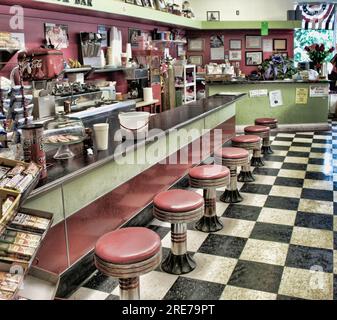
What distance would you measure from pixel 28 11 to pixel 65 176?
142 inches

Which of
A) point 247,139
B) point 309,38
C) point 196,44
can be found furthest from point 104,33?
point 309,38

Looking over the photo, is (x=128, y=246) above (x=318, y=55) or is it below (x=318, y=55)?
below

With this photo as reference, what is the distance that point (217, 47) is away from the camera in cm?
1061

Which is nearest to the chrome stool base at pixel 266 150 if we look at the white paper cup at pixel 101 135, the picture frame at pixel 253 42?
the white paper cup at pixel 101 135

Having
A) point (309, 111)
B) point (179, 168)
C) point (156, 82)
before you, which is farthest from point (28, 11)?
point (309, 111)

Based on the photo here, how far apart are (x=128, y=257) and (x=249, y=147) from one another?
293 cm

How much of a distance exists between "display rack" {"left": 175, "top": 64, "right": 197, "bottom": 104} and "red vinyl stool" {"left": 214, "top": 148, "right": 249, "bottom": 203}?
4857 mm

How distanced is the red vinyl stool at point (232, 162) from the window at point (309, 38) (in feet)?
24.7

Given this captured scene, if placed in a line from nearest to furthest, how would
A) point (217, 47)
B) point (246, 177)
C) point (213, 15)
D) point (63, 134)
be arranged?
point (63, 134), point (246, 177), point (213, 15), point (217, 47)

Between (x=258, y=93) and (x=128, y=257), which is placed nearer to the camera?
(x=128, y=257)

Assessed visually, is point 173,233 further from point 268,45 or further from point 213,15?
point 268,45

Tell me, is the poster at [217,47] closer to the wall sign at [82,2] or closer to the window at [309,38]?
the window at [309,38]

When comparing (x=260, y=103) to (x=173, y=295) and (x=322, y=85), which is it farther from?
(x=173, y=295)

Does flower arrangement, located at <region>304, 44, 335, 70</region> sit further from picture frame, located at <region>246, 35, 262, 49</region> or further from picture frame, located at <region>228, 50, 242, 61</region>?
picture frame, located at <region>228, 50, 242, 61</region>
